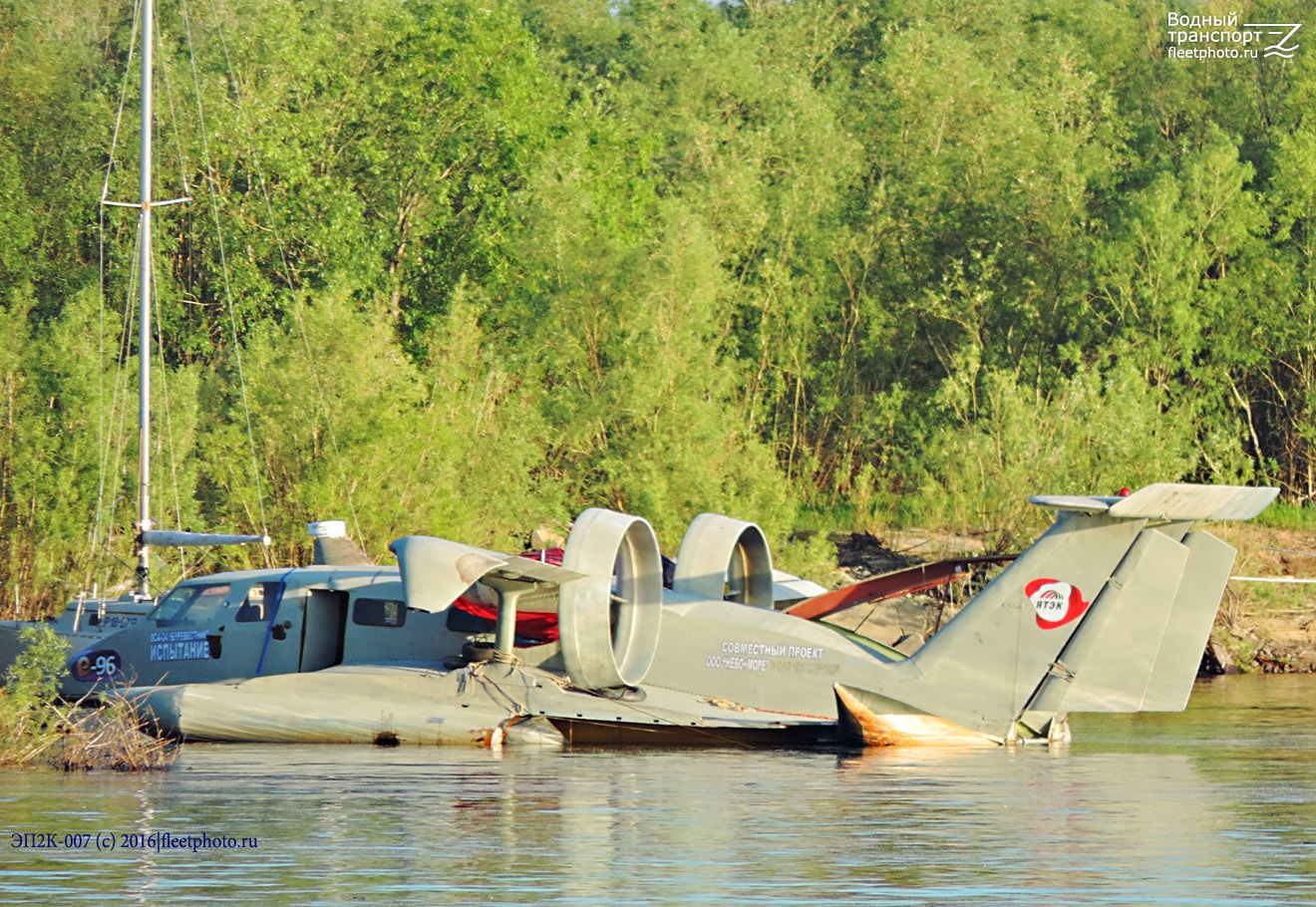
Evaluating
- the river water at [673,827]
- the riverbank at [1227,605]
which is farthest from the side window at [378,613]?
the riverbank at [1227,605]

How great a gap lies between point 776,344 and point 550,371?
1281 cm

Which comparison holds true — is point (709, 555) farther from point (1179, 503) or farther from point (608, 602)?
point (1179, 503)

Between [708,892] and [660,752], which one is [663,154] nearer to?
[660,752]

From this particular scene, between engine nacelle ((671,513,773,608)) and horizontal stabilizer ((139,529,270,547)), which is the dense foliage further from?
engine nacelle ((671,513,773,608))

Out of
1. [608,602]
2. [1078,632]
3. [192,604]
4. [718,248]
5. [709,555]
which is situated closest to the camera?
[608,602]

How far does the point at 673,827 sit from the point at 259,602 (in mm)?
9280

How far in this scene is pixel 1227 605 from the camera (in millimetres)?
38031

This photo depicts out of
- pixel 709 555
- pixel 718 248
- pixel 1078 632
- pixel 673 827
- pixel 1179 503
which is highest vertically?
pixel 718 248

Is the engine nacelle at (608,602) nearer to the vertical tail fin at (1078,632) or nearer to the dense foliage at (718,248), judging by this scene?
the vertical tail fin at (1078,632)

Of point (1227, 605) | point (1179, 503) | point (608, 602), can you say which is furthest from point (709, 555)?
point (1227, 605)

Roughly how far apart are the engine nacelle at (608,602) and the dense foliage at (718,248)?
1536cm

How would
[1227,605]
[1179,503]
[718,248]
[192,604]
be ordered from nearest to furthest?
[1179,503], [192,604], [1227,605], [718,248]

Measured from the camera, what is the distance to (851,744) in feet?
71.2

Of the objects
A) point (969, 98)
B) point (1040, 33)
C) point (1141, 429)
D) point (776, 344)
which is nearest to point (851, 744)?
point (1141, 429)
